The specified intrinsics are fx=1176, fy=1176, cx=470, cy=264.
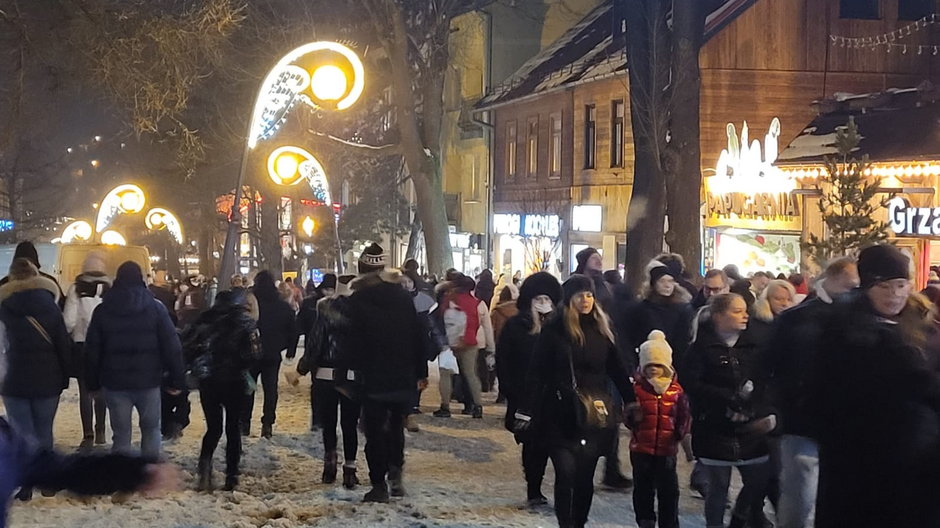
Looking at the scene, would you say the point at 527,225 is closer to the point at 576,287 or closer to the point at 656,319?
the point at 656,319

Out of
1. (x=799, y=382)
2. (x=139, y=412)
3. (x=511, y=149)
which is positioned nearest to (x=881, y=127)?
(x=139, y=412)

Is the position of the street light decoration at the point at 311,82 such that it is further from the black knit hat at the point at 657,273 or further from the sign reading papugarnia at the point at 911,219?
the sign reading papugarnia at the point at 911,219

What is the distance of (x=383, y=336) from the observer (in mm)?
8555

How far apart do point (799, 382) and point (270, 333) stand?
8.45 meters

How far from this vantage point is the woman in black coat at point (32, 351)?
335 inches

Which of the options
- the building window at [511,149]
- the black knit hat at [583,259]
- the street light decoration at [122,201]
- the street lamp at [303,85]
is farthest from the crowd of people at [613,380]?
the building window at [511,149]

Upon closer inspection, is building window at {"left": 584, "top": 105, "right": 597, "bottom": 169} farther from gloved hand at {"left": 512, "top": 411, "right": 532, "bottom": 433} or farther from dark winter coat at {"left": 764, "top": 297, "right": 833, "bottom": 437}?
dark winter coat at {"left": 764, "top": 297, "right": 833, "bottom": 437}

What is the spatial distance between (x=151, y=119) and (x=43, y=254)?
55.6ft

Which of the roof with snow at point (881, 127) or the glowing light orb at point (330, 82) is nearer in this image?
the glowing light orb at point (330, 82)

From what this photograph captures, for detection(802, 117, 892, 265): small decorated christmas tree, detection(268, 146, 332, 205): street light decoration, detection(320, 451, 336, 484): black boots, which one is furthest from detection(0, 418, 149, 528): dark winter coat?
detection(802, 117, 892, 265): small decorated christmas tree

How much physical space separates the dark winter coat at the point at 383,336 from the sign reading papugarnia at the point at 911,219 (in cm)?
1235

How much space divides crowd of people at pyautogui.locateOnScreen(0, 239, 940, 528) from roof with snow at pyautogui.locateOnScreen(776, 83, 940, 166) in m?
10.3

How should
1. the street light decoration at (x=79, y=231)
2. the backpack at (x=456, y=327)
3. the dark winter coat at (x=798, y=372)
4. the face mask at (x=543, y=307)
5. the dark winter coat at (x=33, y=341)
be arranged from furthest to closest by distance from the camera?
the street light decoration at (x=79, y=231), the backpack at (x=456, y=327), the face mask at (x=543, y=307), the dark winter coat at (x=33, y=341), the dark winter coat at (x=798, y=372)

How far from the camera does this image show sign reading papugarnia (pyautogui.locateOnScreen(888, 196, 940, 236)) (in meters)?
18.4
